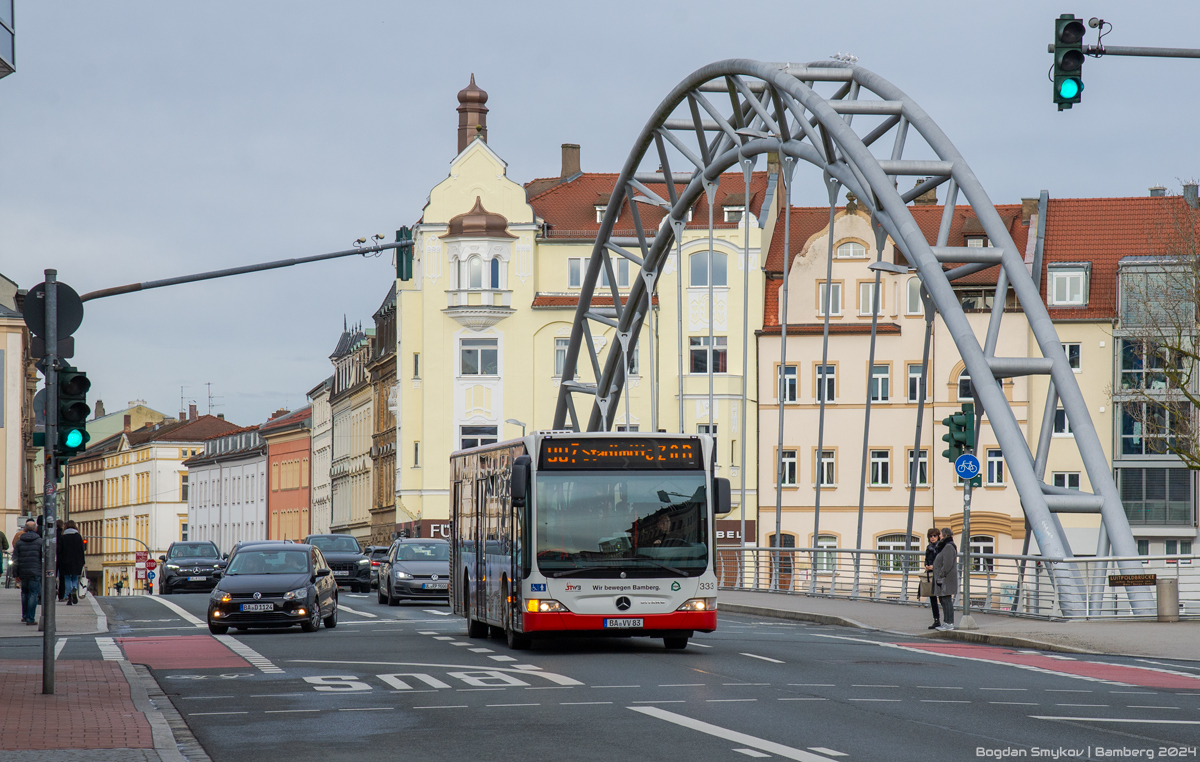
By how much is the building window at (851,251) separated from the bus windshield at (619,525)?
162ft

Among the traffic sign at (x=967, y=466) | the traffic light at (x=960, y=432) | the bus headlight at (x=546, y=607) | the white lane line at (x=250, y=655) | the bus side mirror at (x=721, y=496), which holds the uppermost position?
the traffic light at (x=960, y=432)

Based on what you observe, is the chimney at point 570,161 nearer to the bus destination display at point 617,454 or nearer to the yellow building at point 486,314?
the yellow building at point 486,314

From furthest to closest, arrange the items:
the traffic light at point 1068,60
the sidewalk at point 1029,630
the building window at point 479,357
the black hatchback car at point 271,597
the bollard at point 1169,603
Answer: the building window at point 479,357, the black hatchback car at point 271,597, the bollard at point 1169,603, the sidewalk at point 1029,630, the traffic light at point 1068,60

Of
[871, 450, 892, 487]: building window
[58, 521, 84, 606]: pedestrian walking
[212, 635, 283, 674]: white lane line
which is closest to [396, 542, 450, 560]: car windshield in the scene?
[58, 521, 84, 606]: pedestrian walking

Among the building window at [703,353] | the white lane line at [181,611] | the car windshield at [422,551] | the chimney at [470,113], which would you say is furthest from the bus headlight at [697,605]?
the chimney at [470,113]

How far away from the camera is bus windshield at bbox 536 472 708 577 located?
20734mm

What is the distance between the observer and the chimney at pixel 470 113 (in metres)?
81.4

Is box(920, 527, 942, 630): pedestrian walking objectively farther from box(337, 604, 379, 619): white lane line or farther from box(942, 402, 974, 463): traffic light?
box(337, 604, 379, 619): white lane line

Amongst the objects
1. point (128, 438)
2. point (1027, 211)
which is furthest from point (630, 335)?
point (128, 438)

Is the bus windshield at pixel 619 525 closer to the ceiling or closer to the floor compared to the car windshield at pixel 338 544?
closer to the ceiling

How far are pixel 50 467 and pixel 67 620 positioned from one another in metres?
17.9

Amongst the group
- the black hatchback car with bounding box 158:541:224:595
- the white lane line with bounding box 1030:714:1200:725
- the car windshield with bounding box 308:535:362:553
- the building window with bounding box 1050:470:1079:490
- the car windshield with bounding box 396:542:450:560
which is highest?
the building window with bounding box 1050:470:1079:490

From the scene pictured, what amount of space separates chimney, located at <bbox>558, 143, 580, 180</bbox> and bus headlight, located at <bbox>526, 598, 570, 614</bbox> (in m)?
62.4

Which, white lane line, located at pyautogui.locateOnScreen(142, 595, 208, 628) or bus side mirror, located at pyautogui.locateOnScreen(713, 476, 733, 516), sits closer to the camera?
bus side mirror, located at pyautogui.locateOnScreen(713, 476, 733, 516)
